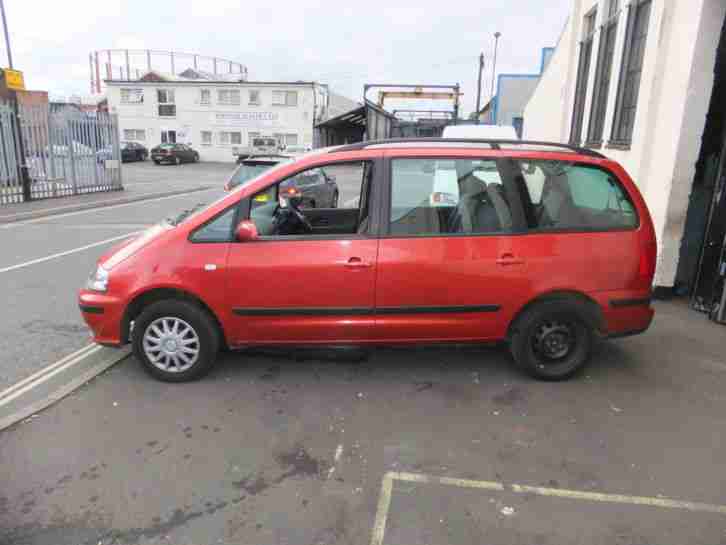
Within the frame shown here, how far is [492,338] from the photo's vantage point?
4059 millimetres

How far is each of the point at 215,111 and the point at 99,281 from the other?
142 ft

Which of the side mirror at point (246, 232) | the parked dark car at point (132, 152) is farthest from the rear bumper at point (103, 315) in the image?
the parked dark car at point (132, 152)

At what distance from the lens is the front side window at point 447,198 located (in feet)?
12.7

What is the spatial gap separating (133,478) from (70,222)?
10.5 m

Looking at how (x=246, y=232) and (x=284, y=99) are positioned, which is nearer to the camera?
(x=246, y=232)

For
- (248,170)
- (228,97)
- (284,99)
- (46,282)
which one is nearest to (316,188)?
(248,170)

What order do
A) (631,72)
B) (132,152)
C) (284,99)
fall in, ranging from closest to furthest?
1. (631,72)
2. (132,152)
3. (284,99)

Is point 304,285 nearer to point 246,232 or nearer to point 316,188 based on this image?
point 246,232

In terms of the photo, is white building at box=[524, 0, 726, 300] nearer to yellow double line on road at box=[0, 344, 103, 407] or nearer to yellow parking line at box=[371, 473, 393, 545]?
yellow parking line at box=[371, 473, 393, 545]

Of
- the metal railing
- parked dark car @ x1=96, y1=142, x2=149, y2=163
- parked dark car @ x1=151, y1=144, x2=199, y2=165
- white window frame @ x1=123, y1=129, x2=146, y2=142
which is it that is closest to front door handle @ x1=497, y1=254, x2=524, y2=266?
the metal railing

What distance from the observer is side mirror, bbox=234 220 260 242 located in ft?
12.3

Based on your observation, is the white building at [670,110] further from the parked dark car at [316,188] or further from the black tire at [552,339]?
the parked dark car at [316,188]

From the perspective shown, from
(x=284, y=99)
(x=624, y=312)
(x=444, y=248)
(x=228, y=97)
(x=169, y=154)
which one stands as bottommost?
(x=624, y=312)

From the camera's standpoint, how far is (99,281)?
3.92 meters
